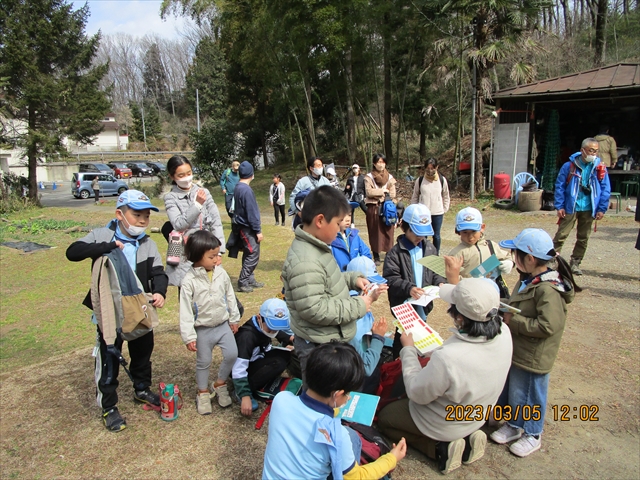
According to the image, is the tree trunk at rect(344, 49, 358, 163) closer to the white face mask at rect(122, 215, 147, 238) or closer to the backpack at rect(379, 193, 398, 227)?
the backpack at rect(379, 193, 398, 227)

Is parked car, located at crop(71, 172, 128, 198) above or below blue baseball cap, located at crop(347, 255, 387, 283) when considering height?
above

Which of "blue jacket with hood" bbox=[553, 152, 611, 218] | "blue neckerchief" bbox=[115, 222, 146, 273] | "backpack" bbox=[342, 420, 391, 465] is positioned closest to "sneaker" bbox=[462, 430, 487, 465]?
"backpack" bbox=[342, 420, 391, 465]

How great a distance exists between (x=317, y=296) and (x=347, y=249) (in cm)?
148

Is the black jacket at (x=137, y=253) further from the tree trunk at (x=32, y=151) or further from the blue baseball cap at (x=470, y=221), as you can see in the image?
the tree trunk at (x=32, y=151)

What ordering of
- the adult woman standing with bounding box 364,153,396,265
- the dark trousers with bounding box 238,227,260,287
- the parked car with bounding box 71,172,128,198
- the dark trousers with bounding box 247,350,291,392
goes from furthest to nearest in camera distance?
1. the parked car with bounding box 71,172,128,198
2. the adult woman standing with bounding box 364,153,396,265
3. the dark trousers with bounding box 238,227,260,287
4. the dark trousers with bounding box 247,350,291,392

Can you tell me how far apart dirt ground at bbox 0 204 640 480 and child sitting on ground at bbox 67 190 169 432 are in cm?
25

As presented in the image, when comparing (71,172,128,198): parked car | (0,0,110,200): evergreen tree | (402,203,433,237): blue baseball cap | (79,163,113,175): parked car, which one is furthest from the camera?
(79,163,113,175): parked car

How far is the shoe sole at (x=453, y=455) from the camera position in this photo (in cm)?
247

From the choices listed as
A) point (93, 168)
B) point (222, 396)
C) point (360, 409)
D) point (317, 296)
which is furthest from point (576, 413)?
point (93, 168)

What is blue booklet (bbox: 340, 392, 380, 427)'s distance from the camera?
7.57ft

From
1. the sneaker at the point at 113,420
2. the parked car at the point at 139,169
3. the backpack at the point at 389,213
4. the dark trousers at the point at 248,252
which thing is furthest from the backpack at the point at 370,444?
the parked car at the point at 139,169

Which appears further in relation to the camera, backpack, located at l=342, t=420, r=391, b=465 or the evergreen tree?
the evergreen tree

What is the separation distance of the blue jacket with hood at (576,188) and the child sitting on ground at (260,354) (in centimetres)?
424

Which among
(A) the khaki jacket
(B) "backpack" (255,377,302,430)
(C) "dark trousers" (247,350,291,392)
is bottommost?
(B) "backpack" (255,377,302,430)
